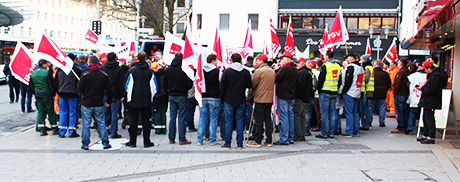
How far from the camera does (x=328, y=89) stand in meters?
9.59

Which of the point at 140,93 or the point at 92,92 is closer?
the point at 92,92

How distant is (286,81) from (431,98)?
Result: 9.94ft

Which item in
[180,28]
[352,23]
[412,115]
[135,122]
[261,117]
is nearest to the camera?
[135,122]

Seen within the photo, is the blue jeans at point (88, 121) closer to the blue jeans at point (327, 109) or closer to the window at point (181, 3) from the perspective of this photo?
the blue jeans at point (327, 109)

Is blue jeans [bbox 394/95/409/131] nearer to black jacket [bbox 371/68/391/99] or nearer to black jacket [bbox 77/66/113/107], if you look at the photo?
black jacket [bbox 371/68/391/99]

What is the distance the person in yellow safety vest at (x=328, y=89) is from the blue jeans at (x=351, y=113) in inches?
15.0

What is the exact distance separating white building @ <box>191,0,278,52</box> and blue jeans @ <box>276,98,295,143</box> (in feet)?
88.9

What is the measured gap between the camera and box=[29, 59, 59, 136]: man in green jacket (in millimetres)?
9695

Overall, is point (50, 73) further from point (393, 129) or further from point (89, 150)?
point (393, 129)

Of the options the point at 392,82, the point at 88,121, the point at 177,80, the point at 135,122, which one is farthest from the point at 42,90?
the point at 392,82

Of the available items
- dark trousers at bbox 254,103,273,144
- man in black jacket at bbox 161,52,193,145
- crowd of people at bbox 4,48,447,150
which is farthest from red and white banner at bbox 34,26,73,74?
dark trousers at bbox 254,103,273,144

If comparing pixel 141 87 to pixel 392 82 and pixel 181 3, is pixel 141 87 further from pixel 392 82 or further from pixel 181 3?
pixel 181 3

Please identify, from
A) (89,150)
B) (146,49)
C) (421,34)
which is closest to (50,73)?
(89,150)

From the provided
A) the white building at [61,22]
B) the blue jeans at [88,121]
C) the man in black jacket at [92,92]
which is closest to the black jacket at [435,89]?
the man in black jacket at [92,92]
